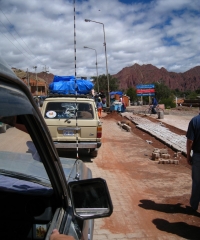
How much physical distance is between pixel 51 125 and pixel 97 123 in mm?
1345

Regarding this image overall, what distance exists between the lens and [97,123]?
8.70 metres

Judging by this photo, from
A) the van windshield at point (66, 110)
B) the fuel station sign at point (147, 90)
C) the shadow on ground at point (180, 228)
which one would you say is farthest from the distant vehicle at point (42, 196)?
the fuel station sign at point (147, 90)

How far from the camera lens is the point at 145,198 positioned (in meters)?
5.92

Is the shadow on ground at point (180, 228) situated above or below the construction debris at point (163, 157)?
below

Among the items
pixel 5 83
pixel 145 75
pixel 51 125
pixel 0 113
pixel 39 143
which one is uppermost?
pixel 145 75

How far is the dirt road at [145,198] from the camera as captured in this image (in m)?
4.49

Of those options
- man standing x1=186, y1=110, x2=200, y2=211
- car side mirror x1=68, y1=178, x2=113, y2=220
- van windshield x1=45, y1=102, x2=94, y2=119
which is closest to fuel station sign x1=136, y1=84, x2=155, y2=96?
van windshield x1=45, y1=102, x2=94, y2=119

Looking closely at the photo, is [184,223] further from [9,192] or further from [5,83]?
[5,83]

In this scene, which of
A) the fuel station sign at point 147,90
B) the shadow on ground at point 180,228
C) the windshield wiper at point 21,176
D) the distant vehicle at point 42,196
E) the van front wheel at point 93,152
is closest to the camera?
the distant vehicle at point 42,196

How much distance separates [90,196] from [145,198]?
4137 millimetres

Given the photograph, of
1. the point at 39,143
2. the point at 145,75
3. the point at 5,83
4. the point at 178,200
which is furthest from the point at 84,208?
the point at 145,75

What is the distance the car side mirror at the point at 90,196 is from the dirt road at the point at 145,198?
2504mm

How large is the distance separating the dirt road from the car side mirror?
8.22ft

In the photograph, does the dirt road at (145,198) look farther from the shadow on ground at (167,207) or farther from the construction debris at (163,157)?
the construction debris at (163,157)
